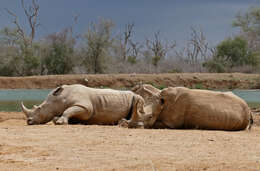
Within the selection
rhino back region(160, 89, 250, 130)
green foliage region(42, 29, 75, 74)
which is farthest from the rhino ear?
green foliage region(42, 29, 75, 74)

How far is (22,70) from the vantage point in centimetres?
4562

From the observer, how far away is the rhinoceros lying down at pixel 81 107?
9.00 metres

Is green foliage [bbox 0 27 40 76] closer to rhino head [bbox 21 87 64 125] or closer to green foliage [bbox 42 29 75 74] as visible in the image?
green foliage [bbox 42 29 75 74]

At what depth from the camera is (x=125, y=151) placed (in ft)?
16.4

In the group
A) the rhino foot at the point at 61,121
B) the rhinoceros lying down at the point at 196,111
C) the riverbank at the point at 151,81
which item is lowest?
the riverbank at the point at 151,81

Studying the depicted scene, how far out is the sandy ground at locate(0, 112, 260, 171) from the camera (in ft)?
13.6

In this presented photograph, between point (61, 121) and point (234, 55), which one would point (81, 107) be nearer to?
point (61, 121)

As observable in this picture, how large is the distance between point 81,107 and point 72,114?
13.2 inches

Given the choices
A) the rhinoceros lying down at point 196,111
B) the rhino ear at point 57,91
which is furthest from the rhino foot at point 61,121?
the rhinoceros lying down at point 196,111

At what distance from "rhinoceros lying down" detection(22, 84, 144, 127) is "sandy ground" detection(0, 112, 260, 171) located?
2.10 metres

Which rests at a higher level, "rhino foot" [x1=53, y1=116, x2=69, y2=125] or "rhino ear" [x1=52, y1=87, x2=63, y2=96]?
"rhino ear" [x1=52, y1=87, x2=63, y2=96]

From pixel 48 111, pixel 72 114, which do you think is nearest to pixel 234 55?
pixel 48 111

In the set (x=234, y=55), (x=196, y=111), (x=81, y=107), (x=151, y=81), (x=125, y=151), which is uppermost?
(x=125, y=151)

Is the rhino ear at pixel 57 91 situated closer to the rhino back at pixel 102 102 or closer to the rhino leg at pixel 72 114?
the rhino back at pixel 102 102
